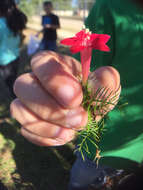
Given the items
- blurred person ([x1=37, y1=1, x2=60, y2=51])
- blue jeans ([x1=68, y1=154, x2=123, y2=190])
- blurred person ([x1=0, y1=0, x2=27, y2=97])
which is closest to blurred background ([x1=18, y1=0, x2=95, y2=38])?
blurred person ([x1=37, y1=1, x2=60, y2=51])

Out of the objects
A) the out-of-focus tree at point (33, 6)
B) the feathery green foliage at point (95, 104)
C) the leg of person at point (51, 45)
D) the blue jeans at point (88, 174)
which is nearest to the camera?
the feathery green foliage at point (95, 104)

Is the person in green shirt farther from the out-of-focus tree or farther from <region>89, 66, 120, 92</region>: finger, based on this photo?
the out-of-focus tree

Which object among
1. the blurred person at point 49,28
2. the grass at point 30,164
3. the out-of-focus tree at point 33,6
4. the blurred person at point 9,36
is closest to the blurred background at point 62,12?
the out-of-focus tree at point 33,6

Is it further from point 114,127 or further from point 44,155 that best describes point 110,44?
point 44,155

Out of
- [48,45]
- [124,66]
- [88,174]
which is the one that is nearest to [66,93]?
[124,66]

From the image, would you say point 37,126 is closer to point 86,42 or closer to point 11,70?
point 86,42

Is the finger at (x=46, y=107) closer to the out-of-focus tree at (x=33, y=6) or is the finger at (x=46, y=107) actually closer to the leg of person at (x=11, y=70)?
the leg of person at (x=11, y=70)

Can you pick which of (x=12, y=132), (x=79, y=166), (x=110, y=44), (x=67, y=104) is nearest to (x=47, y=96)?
(x=67, y=104)
